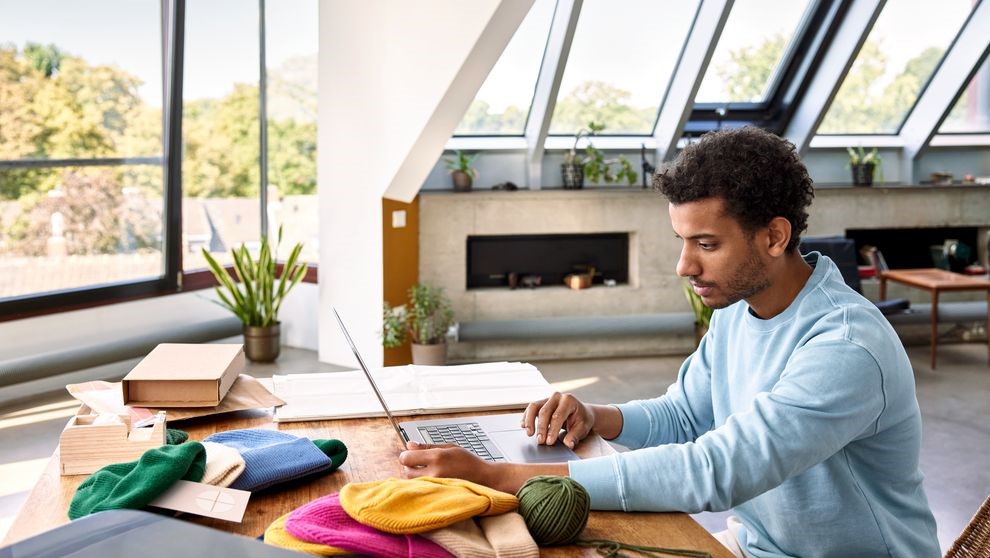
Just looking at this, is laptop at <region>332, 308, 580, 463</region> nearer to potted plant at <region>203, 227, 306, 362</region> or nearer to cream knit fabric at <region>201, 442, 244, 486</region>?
cream knit fabric at <region>201, 442, 244, 486</region>

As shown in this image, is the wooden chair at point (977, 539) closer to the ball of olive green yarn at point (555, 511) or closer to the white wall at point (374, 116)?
the ball of olive green yarn at point (555, 511)

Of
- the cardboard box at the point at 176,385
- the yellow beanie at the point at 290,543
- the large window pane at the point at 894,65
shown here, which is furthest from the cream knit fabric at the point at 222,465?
the large window pane at the point at 894,65

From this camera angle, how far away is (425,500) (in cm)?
139

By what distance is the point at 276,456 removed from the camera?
1706mm

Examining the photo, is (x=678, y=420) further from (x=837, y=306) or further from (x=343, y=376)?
(x=343, y=376)

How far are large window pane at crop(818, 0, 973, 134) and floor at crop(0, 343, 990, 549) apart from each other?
1.99m

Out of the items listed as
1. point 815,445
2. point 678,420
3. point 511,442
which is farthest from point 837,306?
point 511,442

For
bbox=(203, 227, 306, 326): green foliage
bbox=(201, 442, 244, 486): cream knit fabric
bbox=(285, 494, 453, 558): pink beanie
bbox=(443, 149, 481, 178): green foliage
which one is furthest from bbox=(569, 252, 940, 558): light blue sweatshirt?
bbox=(443, 149, 481, 178): green foliage

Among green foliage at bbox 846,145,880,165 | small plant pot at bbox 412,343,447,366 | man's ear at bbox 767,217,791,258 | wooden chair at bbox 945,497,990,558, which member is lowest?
small plant pot at bbox 412,343,447,366

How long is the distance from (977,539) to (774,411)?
0.42 meters

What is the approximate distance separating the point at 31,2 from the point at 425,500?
5263mm

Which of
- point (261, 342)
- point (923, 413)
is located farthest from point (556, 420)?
point (261, 342)

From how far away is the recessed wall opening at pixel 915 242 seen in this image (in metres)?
8.07

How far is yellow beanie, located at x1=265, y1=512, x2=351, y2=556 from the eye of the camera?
1.32m
